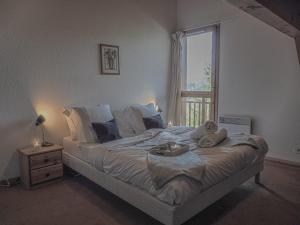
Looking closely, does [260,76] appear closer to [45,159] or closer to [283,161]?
[283,161]

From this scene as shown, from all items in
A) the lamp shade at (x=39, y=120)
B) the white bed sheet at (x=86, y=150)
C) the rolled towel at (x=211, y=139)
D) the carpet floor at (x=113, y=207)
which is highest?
the lamp shade at (x=39, y=120)

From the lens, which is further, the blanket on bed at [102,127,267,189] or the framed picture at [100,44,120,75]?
the framed picture at [100,44,120,75]

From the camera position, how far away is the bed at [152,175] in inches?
75.5

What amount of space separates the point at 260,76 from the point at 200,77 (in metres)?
1.20

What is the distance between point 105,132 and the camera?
3166 mm

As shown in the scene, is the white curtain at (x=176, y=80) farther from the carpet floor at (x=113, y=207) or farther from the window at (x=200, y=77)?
the carpet floor at (x=113, y=207)

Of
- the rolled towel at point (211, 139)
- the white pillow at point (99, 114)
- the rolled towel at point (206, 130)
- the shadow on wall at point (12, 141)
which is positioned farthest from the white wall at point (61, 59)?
the rolled towel at point (211, 139)

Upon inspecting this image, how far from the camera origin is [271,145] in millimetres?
3969

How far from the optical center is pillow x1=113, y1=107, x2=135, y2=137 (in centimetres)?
359

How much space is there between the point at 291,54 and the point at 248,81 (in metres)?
0.75

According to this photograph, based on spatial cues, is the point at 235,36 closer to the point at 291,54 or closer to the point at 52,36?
the point at 291,54

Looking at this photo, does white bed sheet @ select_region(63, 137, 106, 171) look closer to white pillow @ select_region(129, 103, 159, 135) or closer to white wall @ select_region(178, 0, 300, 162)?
white pillow @ select_region(129, 103, 159, 135)

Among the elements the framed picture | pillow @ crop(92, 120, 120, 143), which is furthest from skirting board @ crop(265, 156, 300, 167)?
the framed picture

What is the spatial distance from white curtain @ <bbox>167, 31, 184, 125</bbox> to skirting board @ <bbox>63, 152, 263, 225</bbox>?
2401mm
